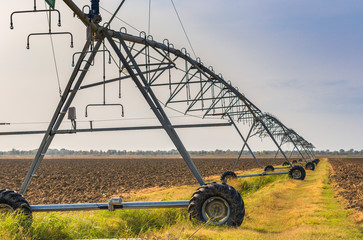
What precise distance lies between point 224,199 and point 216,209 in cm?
34

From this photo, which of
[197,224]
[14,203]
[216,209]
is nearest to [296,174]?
[216,209]

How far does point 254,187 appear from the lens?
55.2 ft

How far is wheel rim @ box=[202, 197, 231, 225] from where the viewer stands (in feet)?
24.7

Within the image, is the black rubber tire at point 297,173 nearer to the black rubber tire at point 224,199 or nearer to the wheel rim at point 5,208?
the black rubber tire at point 224,199

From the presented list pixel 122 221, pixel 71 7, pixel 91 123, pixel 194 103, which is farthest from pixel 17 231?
pixel 194 103

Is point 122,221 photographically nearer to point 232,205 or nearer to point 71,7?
point 232,205

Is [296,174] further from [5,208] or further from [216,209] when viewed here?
[5,208]

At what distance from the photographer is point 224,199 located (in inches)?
295

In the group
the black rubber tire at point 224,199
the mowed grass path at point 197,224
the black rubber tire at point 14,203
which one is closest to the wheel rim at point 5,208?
the black rubber tire at point 14,203

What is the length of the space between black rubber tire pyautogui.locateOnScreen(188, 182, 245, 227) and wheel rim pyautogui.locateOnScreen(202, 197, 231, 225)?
4 centimetres

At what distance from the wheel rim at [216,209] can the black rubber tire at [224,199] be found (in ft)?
0.14

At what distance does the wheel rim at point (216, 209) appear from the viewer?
7516mm

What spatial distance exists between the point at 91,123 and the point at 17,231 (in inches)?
120

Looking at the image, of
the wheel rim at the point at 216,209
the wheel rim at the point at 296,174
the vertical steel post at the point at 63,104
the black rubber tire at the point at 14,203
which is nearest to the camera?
the black rubber tire at the point at 14,203
